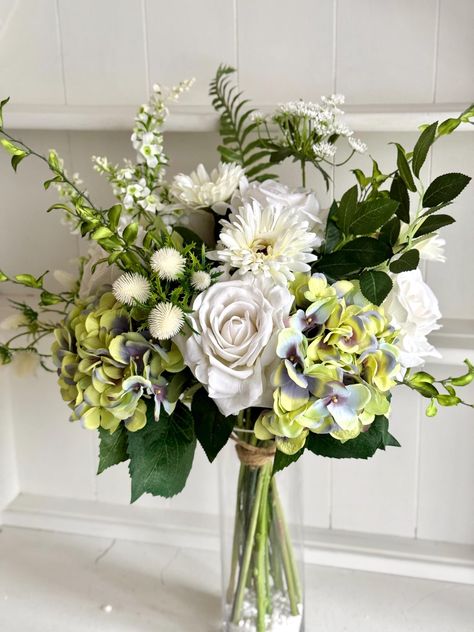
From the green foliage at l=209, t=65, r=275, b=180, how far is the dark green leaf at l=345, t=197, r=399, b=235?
0.17m

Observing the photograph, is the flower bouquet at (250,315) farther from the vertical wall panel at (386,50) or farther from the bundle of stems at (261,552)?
the vertical wall panel at (386,50)

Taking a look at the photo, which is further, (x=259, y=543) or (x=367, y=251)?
(x=259, y=543)

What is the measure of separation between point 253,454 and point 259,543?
0.11 meters

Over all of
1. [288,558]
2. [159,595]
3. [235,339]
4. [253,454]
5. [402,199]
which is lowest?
[159,595]

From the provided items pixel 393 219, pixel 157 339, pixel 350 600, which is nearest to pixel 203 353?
pixel 157 339

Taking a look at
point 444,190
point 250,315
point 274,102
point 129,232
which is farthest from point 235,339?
point 274,102

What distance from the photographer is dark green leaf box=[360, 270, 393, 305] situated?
686mm

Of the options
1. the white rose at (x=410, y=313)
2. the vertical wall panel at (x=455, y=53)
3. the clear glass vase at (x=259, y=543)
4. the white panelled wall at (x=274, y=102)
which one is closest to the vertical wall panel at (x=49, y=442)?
the white panelled wall at (x=274, y=102)

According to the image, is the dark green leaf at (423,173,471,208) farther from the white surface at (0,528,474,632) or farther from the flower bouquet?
the white surface at (0,528,474,632)

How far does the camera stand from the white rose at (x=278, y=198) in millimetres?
730

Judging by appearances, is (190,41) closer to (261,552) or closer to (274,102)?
(274,102)

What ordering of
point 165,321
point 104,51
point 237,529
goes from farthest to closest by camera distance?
point 104,51, point 237,529, point 165,321

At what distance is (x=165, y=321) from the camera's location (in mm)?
638

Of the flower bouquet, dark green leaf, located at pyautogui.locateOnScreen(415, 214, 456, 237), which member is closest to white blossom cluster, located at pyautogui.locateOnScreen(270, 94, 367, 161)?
the flower bouquet
